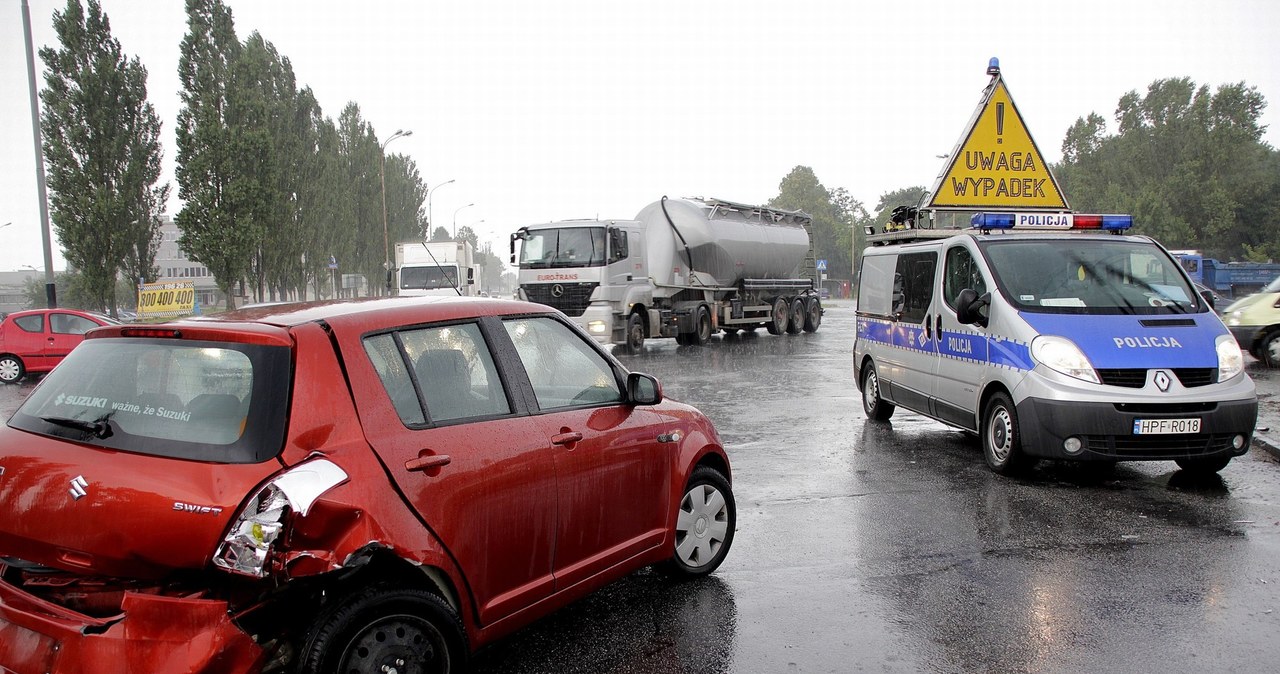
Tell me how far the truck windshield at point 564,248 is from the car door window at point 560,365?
1600 centimetres

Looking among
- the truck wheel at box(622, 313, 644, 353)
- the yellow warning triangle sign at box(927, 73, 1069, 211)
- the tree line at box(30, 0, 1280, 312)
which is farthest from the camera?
the tree line at box(30, 0, 1280, 312)

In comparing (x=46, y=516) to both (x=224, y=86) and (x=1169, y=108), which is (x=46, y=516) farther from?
(x=1169, y=108)

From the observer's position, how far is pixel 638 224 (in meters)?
21.6

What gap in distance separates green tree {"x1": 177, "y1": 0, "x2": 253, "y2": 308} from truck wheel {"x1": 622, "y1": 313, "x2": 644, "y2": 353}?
21606 mm

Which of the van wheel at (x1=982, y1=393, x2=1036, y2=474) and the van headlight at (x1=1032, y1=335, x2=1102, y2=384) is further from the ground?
the van headlight at (x1=1032, y1=335, x2=1102, y2=384)

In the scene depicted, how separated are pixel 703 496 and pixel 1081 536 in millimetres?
2607

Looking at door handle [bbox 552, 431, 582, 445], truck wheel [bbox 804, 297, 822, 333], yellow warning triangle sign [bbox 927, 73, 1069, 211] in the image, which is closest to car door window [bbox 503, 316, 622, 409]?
door handle [bbox 552, 431, 582, 445]

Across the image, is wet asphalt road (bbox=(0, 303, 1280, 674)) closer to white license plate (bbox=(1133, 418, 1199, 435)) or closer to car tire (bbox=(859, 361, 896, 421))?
white license plate (bbox=(1133, 418, 1199, 435))

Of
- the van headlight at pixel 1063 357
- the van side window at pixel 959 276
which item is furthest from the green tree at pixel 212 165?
the van headlight at pixel 1063 357

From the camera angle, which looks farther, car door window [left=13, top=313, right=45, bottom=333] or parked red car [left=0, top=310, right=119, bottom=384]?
car door window [left=13, top=313, right=45, bottom=333]

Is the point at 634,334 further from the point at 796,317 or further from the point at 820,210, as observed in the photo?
the point at 820,210

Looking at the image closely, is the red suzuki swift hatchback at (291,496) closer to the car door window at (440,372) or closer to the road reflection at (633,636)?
the car door window at (440,372)

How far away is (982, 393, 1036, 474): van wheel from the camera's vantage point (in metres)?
7.09

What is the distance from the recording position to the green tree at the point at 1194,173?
220 feet
